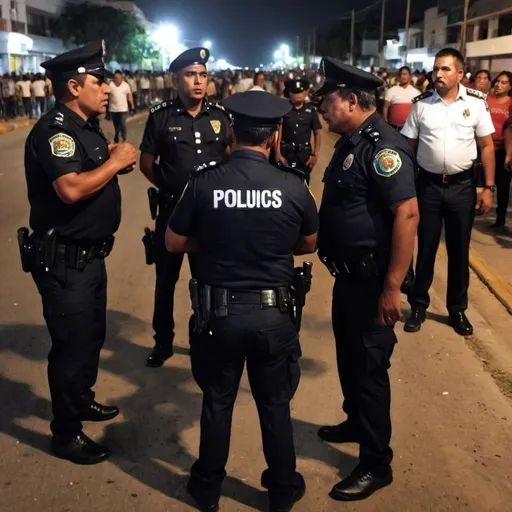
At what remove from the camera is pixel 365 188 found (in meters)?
2.84

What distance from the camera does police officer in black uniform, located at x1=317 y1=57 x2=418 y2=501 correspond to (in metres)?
2.79

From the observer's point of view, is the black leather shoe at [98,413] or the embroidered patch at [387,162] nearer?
the embroidered patch at [387,162]

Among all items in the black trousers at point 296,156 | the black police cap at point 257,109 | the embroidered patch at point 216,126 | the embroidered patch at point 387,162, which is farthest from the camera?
the black trousers at point 296,156

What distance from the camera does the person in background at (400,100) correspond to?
36.0 ft

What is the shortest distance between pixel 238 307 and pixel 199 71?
6.88 ft

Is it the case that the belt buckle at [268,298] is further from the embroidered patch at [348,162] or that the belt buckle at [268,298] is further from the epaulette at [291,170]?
the embroidered patch at [348,162]

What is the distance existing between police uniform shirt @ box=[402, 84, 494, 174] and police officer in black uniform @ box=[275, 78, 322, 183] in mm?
3144

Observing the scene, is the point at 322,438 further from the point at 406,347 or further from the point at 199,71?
the point at 199,71

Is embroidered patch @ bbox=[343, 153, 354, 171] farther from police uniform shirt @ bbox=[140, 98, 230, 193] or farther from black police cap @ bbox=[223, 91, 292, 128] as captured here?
police uniform shirt @ bbox=[140, 98, 230, 193]

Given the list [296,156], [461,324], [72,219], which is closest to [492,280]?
[461,324]

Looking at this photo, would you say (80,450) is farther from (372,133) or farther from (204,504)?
(372,133)

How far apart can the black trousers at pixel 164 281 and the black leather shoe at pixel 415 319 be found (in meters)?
1.84

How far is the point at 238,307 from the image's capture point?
2.60 meters

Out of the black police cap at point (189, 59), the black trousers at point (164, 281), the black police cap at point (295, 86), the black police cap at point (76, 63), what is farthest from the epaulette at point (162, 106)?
the black police cap at point (295, 86)
